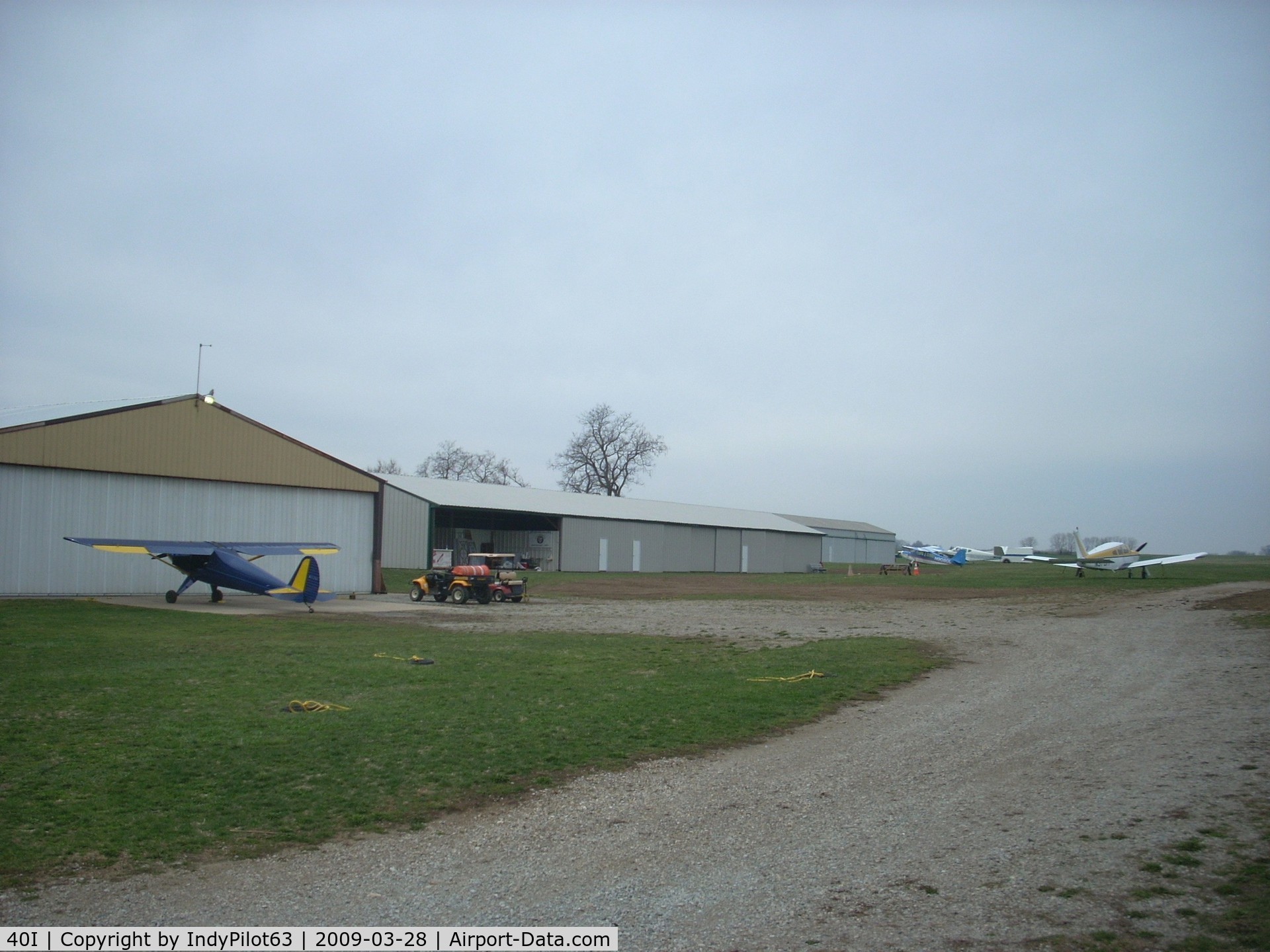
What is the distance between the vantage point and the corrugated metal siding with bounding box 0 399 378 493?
26.9 meters

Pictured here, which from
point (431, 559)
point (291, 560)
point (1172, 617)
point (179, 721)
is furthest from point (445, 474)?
point (179, 721)

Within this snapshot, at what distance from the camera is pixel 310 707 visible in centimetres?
1108

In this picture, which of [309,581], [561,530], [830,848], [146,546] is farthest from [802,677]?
[561,530]

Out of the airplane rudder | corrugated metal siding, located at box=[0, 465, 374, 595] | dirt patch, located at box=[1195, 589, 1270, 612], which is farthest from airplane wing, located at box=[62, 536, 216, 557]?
dirt patch, located at box=[1195, 589, 1270, 612]

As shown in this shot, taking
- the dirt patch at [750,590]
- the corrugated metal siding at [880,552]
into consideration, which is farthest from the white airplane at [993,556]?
the dirt patch at [750,590]

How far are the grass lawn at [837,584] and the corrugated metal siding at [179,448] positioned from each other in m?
8.15

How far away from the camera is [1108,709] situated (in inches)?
460

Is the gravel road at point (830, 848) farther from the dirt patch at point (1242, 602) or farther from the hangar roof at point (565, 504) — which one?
the hangar roof at point (565, 504)

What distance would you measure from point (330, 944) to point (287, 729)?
18.0 ft

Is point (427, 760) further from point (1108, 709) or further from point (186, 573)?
point (186, 573)

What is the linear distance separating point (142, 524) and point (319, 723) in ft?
74.7

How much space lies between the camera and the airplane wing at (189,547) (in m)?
25.5

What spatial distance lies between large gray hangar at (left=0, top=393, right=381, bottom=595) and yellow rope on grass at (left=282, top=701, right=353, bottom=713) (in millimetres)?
20517

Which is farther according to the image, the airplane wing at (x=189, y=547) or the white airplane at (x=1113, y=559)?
the white airplane at (x=1113, y=559)
